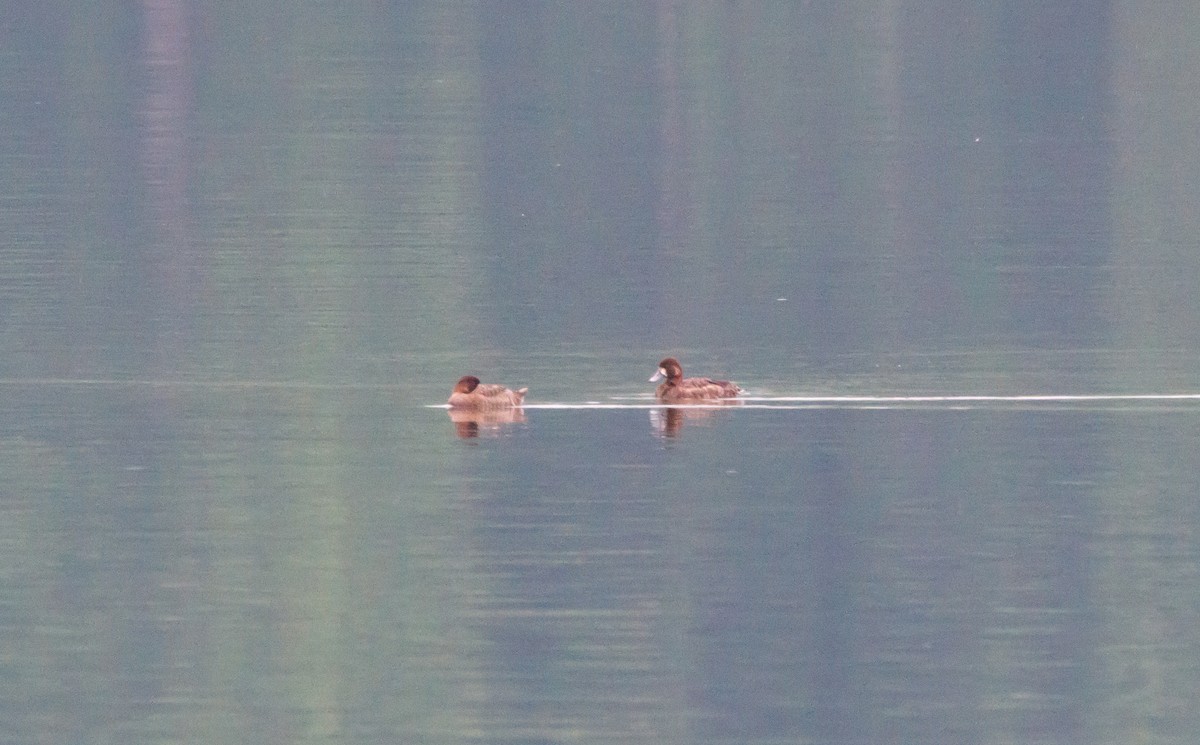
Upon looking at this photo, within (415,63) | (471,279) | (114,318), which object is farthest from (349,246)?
(415,63)

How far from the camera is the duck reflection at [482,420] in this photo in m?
18.1

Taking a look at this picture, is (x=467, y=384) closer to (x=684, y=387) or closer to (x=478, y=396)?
(x=478, y=396)

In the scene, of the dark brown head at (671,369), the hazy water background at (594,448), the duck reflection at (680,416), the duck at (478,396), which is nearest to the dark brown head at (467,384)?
the duck at (478,396)

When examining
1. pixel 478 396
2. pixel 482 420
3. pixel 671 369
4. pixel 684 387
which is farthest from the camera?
pixel 671 369

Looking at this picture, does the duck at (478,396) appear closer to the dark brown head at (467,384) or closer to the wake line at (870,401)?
the dark brown head at (467,384)

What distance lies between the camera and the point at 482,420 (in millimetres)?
18469

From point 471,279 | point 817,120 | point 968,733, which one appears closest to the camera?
point 968,733

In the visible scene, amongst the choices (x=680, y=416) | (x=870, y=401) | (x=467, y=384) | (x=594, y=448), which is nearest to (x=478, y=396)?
(x=467, y=384)

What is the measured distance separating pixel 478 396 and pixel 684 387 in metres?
1.33

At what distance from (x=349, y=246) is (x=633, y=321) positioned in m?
6.40

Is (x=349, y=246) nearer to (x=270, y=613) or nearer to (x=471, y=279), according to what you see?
(x=471, y=279)

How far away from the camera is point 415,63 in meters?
61.8

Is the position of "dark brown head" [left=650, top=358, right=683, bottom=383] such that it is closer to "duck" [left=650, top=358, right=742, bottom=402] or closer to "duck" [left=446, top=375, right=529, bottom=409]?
"duck" [left=650, top=358, right=742, bottom=402]

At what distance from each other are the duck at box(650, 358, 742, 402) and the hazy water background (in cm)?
19
